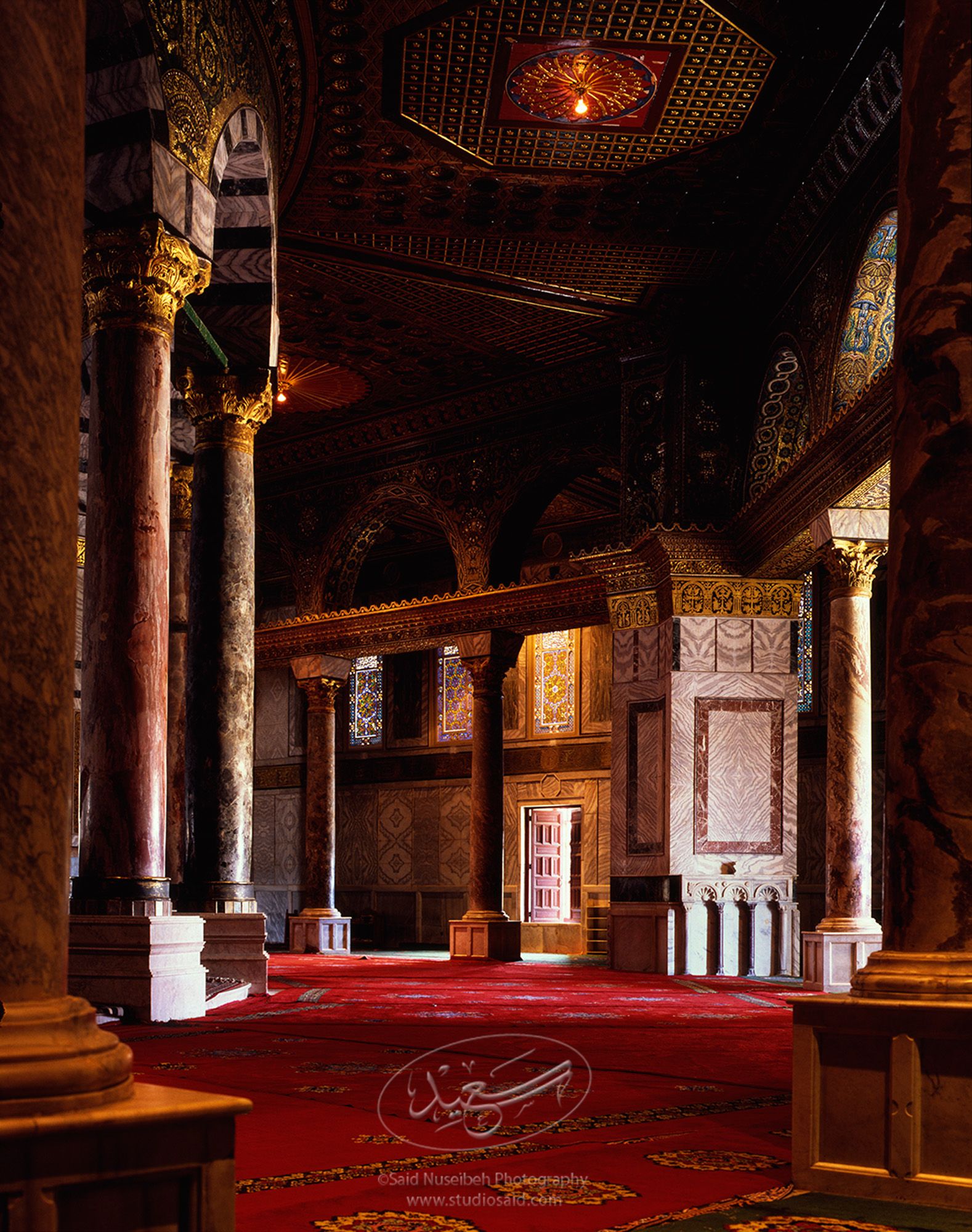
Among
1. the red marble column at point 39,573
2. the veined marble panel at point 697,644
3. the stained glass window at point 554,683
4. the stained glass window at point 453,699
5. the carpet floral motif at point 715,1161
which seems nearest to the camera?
the red marble column at point 39,573

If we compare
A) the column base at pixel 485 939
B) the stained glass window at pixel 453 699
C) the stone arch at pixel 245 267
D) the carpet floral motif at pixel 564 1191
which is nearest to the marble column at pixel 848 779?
the stone arch at pixel 245 267

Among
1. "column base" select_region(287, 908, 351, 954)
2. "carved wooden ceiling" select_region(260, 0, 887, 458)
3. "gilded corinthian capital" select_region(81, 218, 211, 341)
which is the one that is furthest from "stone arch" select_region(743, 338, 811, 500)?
"column base" select_region(287, 908, 351, 954)

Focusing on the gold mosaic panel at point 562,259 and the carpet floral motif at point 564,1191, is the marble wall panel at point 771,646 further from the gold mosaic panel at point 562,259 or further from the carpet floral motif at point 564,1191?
the carpet floral motif at point 564,1191

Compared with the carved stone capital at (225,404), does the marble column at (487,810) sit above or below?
below

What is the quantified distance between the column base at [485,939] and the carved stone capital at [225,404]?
22.7 feet

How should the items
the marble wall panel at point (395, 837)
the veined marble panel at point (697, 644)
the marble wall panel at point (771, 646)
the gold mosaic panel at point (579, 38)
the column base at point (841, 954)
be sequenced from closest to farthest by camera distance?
the gold mosaic panel at point (579, 38) → the column base at point (841, 954) → the veined marble panel at point (697, 644) → the marble wall panel at point (771, 646) → the marble wall panel at point (395, 837)

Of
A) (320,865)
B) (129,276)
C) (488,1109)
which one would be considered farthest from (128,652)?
(320,865)

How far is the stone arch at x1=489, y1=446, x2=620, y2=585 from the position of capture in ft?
45.5

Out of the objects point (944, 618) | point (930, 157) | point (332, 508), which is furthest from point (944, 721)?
point (332, 508)

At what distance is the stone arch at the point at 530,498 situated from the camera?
13.9m

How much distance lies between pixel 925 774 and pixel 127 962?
13.6 ft

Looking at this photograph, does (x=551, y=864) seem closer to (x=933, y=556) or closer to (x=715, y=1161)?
(x=715, y=1161)

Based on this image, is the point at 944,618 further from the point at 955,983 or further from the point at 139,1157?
the point at 139,1157

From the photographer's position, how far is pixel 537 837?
61.4ft
